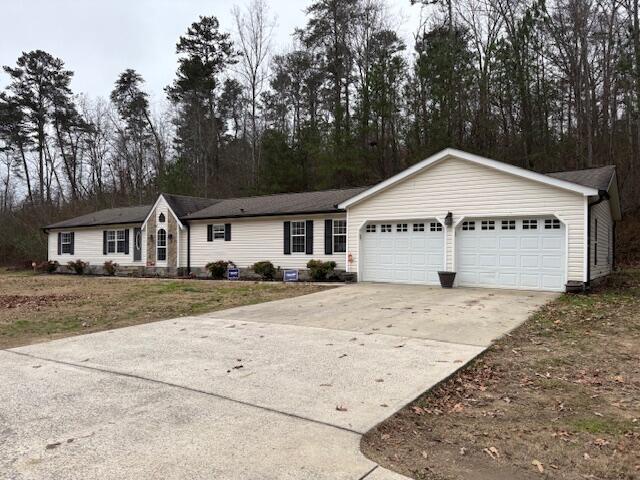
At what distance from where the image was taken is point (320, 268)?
16.6m

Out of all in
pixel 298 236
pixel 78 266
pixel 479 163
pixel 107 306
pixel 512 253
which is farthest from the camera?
pixel 78 266

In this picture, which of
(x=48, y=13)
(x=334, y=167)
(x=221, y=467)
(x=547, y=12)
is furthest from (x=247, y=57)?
(x=221, y=467)

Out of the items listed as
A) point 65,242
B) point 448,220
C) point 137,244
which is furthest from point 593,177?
point 65,242

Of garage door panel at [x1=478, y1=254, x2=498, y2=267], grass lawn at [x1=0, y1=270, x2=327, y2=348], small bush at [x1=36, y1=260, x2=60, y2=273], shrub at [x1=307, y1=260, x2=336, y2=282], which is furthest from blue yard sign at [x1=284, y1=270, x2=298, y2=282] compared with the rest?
small bush at [x1=36, y1=260, x2=60, y2=273]

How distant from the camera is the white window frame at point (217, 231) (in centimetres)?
2017

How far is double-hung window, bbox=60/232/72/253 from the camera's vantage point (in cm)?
2602

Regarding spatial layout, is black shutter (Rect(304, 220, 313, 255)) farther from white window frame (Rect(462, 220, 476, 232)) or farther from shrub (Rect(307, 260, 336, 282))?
white window frame (Rect(462, 220, 476, 232))

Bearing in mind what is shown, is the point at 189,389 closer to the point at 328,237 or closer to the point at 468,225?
the point at 468,225

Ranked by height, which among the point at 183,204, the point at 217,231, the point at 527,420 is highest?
the point at 183,204

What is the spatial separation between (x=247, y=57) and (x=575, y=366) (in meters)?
28.8

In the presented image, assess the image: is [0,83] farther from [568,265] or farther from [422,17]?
[568,265]

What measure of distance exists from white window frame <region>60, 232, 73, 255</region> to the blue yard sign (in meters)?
15.4

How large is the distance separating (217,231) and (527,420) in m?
17.8

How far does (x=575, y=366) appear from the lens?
17.5 ft
